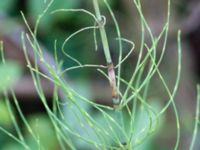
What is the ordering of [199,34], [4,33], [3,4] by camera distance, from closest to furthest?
[3,4] → [4,33] → [199,34]

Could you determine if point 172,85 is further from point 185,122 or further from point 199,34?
point 199,34

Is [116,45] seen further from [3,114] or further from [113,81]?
[113,81]

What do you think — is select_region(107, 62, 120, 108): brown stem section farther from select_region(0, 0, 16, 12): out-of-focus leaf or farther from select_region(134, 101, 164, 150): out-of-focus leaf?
select_region(0, 0, 16, 12): out-of-focus leaf

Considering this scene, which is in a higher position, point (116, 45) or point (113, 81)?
point (113, 81)

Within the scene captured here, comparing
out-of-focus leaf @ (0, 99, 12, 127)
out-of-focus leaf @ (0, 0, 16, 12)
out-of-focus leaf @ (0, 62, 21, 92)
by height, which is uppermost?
out-of-focus leaf @ (0, 0, 16, 12)

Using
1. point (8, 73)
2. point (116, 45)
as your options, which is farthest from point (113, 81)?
point (116, 45)

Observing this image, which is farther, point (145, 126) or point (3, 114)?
point (3, 114)

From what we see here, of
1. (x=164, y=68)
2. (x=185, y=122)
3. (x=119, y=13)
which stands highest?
(x=119, y=13)

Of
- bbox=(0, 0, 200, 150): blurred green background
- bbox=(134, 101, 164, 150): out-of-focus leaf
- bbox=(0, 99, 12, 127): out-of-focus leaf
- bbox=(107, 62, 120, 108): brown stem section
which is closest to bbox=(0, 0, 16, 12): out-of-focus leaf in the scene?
bbox=(0, 0, 200, 150): blurred green background

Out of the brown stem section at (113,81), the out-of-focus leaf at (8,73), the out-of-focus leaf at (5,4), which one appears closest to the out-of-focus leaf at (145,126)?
the brown stem section at (113,81)

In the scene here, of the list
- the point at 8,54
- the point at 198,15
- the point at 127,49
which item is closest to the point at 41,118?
the point at 8,54

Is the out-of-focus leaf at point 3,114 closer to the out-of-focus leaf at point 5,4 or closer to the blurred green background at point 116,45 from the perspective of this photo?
the blurred green background at point 116,45
